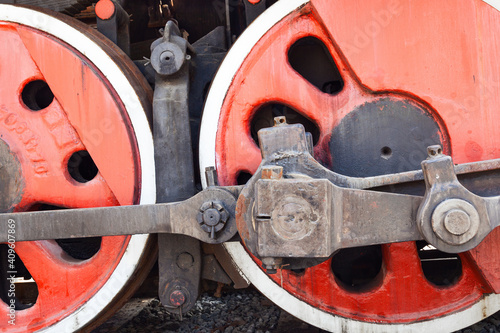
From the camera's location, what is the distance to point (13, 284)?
1524mm

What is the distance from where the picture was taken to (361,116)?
1.31m

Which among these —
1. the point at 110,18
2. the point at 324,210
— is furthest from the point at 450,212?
the point at 110,18

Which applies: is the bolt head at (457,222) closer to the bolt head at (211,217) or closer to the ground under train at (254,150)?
the ground under train at (254,150)

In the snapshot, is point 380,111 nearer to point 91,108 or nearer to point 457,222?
point 457,222

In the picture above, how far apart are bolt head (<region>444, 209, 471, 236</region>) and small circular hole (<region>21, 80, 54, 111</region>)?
1475mm

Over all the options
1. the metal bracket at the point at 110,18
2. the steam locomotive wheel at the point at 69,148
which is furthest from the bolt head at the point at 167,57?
the metal bracket at the point at 110,18

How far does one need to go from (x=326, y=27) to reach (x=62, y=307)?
1.28 m

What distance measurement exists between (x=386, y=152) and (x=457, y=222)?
15.7 inches

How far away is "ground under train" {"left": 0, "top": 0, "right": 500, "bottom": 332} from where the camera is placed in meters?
1.16

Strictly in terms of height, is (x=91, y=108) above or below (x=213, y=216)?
above

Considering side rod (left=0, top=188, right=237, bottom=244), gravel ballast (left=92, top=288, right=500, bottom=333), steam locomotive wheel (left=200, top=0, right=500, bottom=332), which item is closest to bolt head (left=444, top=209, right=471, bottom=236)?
steam locomotive wheel (left=200, top=0, right=500, bottom=332)

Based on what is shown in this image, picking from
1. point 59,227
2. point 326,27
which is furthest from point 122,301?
point 326,27

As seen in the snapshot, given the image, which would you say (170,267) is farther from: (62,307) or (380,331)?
(380,331)

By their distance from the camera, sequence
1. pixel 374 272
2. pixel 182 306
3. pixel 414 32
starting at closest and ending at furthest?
pixel 414 32
pixel 182 306
pixel 374 272
